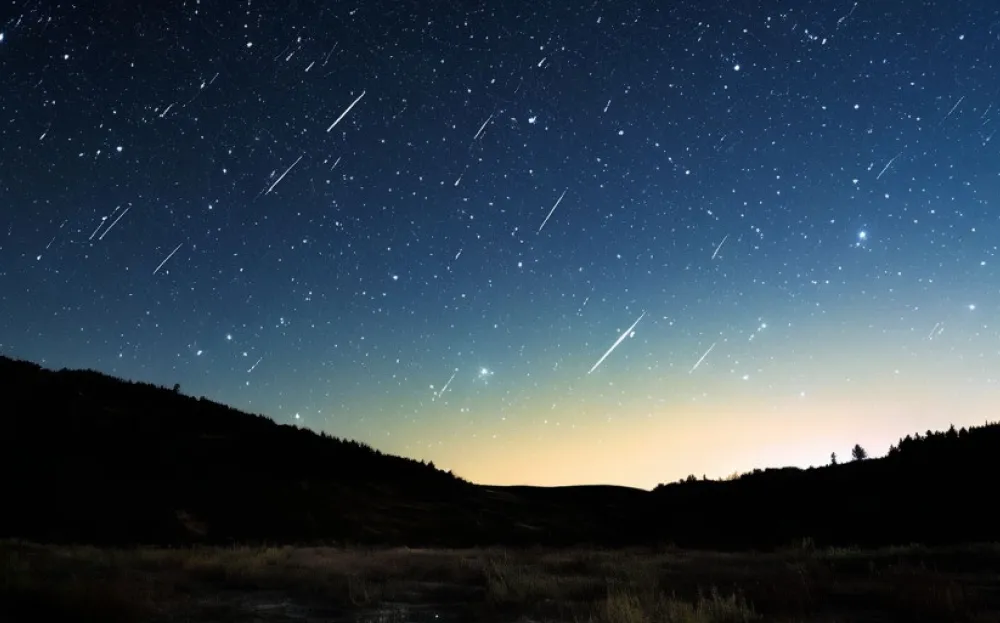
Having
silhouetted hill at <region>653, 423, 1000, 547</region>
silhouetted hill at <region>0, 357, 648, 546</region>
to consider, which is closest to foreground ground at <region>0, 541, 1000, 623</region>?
silhouetted hill at <region>0, 357, 648, 546</region>

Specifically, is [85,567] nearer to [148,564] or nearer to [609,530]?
[148,564]

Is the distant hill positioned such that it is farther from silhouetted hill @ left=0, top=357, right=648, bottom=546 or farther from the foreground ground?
the foreground ground

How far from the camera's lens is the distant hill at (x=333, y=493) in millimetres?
19562

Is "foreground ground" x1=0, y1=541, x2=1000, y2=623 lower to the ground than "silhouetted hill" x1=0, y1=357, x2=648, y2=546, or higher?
lower

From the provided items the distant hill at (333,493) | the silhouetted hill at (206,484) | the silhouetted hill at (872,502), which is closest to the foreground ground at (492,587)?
the silhouetted hill at (206,484)

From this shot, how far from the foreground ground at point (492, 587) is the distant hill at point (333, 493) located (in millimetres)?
6050

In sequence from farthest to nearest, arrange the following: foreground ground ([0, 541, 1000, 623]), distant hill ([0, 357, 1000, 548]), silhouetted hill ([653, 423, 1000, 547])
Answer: distant hill ([0, 357, 1000, 548]) → silhouetted hill ([653, 423, 1000, 547]) → foreground ground ([0, 541, 1000, 623])

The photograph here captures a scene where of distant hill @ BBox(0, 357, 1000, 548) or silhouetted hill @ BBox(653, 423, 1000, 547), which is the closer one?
silhouetted hill @ BBox(653, 423, 1000, 547)

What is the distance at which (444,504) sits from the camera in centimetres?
2869

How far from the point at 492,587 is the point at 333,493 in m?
17.1

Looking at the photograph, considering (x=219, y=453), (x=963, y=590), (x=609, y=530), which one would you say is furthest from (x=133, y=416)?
(x=963, y=590)

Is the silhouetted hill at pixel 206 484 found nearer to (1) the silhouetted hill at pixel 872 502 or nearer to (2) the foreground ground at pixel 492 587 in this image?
(1) the silhouetted hill at pixel 872 502

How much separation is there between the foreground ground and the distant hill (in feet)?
19.8

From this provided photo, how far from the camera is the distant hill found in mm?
19562
